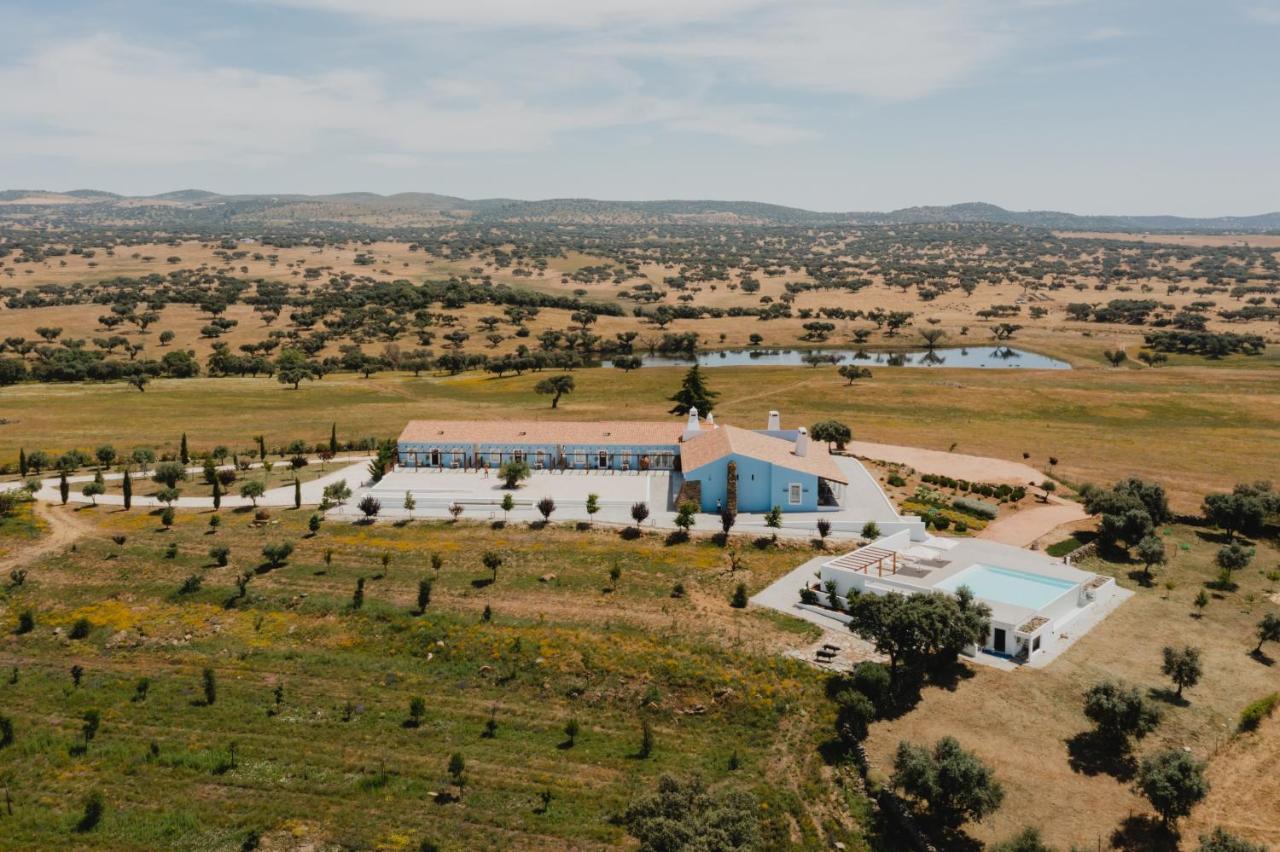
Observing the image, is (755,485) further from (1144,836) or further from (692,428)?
(1144,836)

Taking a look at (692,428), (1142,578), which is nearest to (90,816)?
(692,428)

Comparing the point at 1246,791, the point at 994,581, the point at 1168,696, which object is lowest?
the point at 1246,791

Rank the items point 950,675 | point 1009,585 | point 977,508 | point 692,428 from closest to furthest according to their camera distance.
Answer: point 950,675
point 1009,585
point 977,508
point 692,428

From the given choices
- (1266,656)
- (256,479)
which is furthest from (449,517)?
(1266,656)

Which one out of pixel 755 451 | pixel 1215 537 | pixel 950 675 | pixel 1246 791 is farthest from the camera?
pixel 755 451

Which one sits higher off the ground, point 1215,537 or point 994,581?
point 1215,537

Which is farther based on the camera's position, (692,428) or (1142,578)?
(692,428)

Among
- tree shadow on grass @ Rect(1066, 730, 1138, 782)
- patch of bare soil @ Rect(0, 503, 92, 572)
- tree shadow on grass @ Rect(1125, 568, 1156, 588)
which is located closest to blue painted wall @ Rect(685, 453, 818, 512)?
tree shadow on grass @ Rect(1125, 568, 1156, 588)

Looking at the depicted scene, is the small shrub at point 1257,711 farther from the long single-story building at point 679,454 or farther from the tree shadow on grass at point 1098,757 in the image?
the long single-story building at point 679,454
